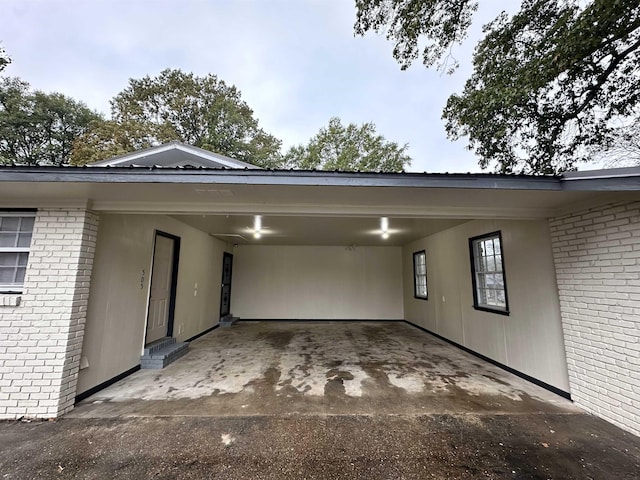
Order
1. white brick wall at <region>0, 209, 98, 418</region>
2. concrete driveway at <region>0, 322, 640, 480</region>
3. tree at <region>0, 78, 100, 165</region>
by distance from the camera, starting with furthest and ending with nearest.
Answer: tree at <region>0, 78, 100, 165</region>, white brick wall at <region>0, 209, 98, 418</region>, concrete driveway at <region>0, 322, 640, 480</region>

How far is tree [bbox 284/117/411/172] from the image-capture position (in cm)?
1499

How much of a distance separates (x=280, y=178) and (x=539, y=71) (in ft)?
18.3

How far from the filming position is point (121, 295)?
3.59 meters

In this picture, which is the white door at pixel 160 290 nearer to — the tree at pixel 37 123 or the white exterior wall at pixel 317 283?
the white exterior wall at pixel 317 283

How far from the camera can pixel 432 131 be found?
1325 cm

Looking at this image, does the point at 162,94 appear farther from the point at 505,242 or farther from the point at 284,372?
the point at 505,242

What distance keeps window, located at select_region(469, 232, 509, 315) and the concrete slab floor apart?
102 cm

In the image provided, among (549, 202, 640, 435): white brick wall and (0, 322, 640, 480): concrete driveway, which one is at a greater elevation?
(549, 202, 640, 435): white brick wall

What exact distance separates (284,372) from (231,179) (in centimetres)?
305

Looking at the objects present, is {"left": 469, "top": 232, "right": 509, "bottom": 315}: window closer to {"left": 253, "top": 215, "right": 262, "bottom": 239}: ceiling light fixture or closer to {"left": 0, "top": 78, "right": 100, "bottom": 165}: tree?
{"left": 253, "top": 215, "right": 262, "bottom": 239}: ceiling light fixture

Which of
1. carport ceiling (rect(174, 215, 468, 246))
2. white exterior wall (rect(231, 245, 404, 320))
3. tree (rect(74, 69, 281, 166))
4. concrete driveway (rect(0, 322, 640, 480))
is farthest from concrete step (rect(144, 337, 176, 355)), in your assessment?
tree (rect(74, 69, 281, 166))

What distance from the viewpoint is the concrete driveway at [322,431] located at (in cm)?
191

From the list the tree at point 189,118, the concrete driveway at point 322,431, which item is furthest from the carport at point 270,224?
the tree at point 189,118

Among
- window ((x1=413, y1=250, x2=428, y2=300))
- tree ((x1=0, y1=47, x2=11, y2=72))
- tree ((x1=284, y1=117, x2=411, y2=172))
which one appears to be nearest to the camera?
window ((x1=413, y1=250, x2=428, y2=300))
